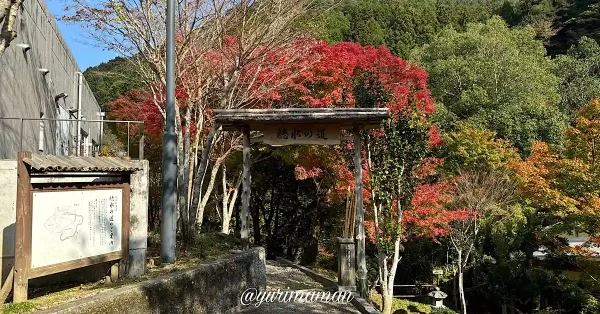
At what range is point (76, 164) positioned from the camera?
5.34m

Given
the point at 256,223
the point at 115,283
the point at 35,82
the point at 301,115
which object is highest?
the point at 35,82

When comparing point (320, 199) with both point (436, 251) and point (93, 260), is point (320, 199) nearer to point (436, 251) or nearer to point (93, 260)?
point (436, 251)

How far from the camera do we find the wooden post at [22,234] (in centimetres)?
461

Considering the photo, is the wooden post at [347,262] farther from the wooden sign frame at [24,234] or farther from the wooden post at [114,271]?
the wooden sign frame at [24,234]

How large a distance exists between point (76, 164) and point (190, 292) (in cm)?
204

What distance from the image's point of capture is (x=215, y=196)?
22594mm

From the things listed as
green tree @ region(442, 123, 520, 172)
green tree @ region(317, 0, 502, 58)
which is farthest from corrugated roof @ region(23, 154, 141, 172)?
green tree @ region(317, 0, 502, 58)

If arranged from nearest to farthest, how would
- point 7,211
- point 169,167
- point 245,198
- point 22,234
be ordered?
1. point 22,234
2. point 7,211
3. point 169,167
4. point 245,198

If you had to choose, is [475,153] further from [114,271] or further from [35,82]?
[114,271]

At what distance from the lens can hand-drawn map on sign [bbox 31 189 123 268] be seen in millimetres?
4828

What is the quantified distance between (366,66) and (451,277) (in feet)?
42.6

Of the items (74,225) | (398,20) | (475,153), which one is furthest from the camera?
(398,20)

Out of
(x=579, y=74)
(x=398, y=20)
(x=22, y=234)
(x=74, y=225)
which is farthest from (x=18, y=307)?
(x=398, y=20)

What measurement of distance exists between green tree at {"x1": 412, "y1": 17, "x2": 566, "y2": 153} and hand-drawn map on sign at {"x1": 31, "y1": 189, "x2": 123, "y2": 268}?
19255mm
